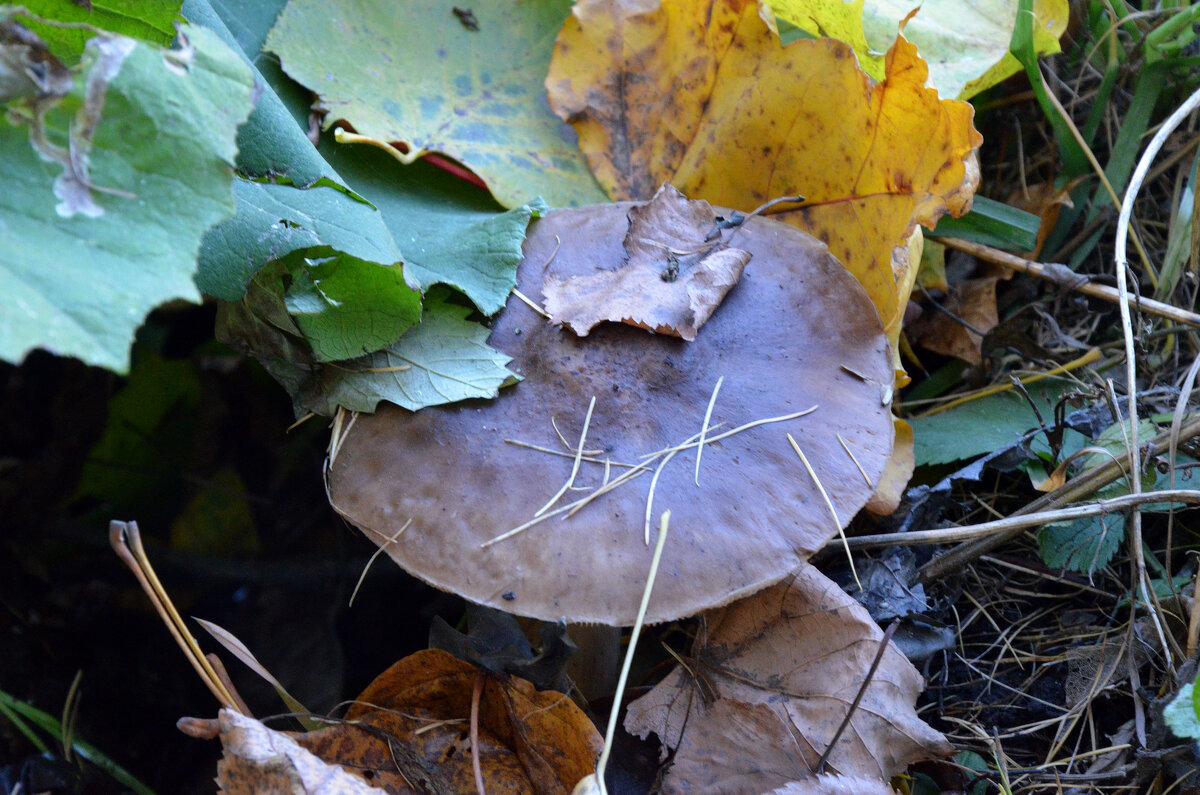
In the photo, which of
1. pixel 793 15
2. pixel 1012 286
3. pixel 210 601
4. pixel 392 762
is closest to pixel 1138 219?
pixel 1012 286

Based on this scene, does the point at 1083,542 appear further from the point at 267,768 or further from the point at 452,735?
the point at 267,768

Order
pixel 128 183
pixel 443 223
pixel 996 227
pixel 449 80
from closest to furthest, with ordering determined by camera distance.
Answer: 1. pixel 128 183
2. pixel 443 223
3. pixel 449 80
4. pixel 996 227

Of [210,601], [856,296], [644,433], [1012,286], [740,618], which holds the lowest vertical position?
[210,601]

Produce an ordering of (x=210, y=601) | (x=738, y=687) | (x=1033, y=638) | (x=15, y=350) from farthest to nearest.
A: (x=210, y=601), (x=1033, y=638), (x=738, y=687), (x=15, y=350)

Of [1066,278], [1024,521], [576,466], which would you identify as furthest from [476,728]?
[1066,278]

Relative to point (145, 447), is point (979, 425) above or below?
above

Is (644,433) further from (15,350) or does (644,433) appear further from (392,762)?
(15,350)

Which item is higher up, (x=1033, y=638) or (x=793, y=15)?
(x=793, y=15)

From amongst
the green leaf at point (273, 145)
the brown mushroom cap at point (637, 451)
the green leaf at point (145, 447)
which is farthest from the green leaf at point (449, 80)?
the green leaf at point (145, 447)
